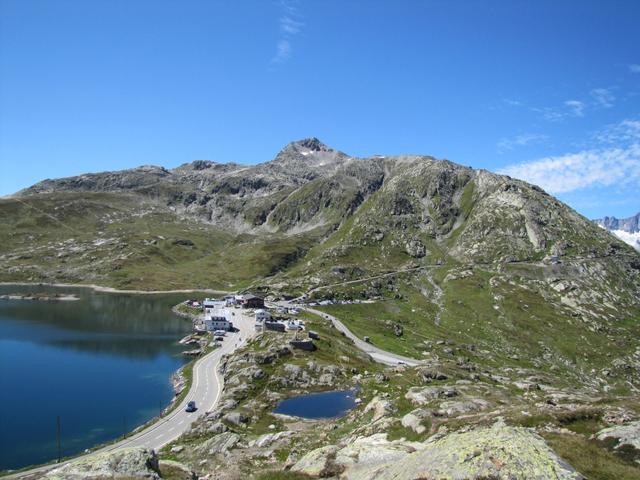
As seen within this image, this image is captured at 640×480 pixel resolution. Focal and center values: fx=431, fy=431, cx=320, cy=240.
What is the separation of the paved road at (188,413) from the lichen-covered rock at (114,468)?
35.4m

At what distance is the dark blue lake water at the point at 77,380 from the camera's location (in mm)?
85438

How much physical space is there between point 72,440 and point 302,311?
116154 millimetres

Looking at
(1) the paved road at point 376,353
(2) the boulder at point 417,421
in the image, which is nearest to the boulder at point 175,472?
(2) the boulder at point 417,421

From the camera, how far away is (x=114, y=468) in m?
33.7

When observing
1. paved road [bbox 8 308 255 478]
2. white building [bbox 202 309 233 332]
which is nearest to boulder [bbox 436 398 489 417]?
paved road [bbox 8 308 255 478]

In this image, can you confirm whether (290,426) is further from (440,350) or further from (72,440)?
(440,350)

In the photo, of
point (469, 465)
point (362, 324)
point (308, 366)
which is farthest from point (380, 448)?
point (362, 324)

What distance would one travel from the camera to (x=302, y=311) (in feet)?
632

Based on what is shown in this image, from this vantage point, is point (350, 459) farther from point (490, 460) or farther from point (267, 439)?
point (267, 439)

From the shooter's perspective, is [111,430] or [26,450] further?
[111,430]

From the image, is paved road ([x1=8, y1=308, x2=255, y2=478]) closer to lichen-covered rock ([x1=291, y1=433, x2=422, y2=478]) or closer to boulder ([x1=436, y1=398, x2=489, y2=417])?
lichen-covered rock ([x1=291, y1=433, x2=422, y2=478])

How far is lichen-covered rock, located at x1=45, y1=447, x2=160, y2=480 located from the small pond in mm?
46500

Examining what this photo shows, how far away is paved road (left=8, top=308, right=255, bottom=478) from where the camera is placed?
7456cm

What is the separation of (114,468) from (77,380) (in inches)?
4045
